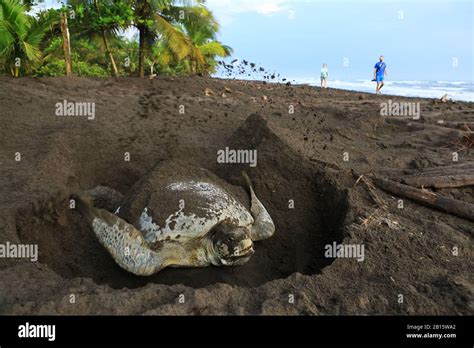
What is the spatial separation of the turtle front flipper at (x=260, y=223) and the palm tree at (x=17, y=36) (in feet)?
23.5

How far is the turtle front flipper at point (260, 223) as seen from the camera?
3.48m

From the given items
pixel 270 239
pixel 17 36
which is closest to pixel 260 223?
pixel 270 239

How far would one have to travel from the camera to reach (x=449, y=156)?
521cm

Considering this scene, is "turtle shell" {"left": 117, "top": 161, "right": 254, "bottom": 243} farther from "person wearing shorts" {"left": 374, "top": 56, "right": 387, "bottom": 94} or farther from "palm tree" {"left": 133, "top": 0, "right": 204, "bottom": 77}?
"person wearing shorts" {"left": 374, "top": 56, "right": 387, "bottom": 94}

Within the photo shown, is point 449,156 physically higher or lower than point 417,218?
higher

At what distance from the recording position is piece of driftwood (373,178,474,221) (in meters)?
3.46

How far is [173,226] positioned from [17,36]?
7719mm

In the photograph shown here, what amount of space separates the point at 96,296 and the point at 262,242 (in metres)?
1.78

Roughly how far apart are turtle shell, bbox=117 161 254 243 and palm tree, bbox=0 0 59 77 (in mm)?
6689

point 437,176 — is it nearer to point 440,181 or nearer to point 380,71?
point 440,181

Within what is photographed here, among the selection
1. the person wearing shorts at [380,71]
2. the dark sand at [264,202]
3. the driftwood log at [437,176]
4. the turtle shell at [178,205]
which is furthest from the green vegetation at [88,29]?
the driftwood log at [437,176]

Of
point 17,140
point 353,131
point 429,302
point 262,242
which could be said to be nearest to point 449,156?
point 353,131

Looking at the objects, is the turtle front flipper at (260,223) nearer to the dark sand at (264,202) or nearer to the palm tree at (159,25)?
the dark sand at (264,202)
